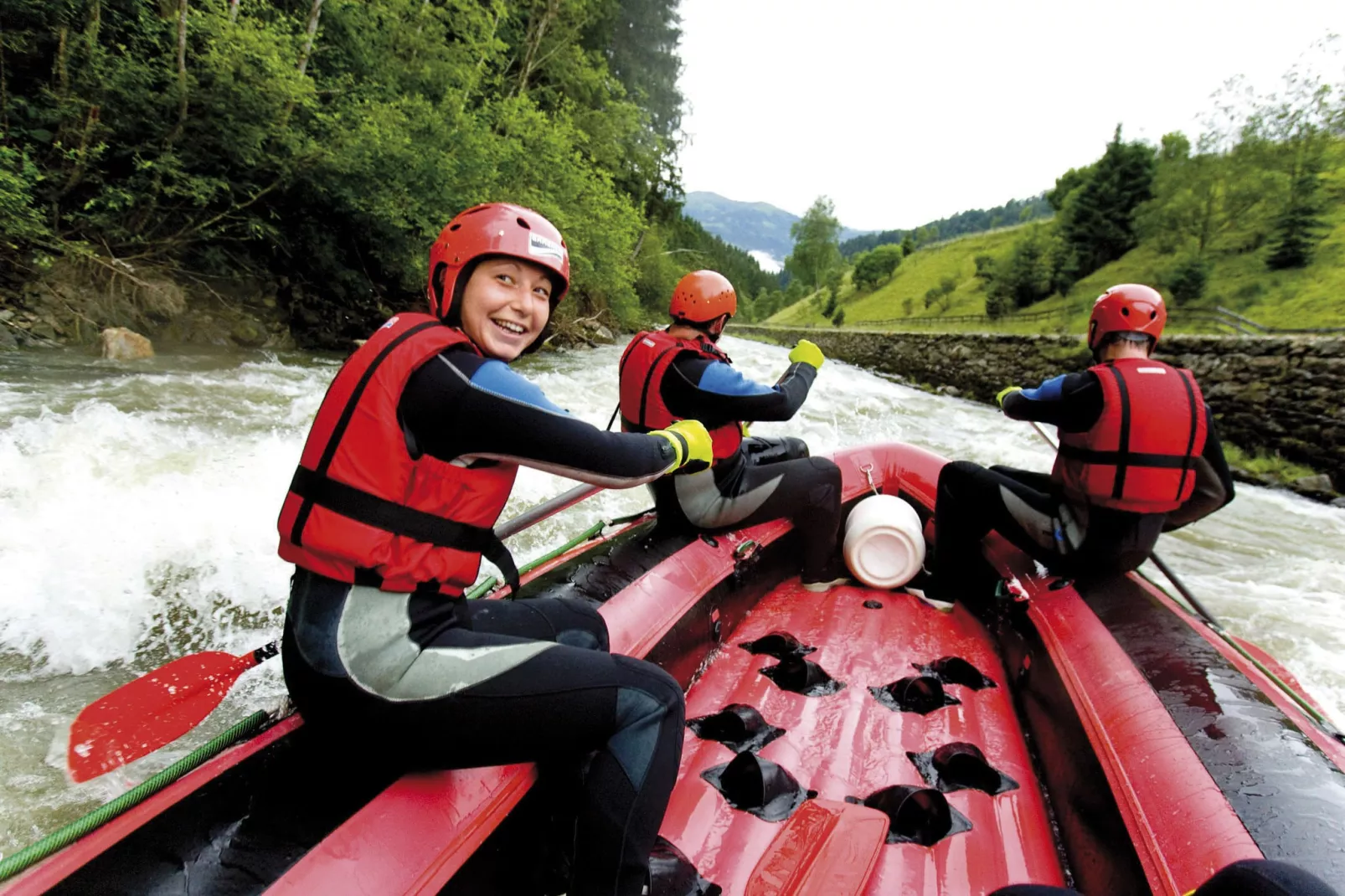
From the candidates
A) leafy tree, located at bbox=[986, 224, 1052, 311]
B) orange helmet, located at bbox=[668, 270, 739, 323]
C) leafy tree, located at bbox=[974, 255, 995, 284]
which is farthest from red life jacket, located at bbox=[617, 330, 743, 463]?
leafy tree, located at bbox=[974, 255, 995, 284]

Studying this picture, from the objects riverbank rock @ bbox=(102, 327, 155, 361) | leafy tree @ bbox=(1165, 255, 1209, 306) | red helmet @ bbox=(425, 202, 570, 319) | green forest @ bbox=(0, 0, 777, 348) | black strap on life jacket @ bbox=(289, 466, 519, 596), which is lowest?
riverbank rock @ bbox=(102, 327, 155, 361)

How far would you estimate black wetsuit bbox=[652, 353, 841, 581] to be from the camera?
298cm

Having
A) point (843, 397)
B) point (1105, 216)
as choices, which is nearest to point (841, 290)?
point (1105, 216)

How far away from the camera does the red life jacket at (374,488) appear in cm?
134

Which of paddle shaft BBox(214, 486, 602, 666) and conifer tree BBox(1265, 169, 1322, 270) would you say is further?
conifer tree BBox(1265, 169, 1322, 270)

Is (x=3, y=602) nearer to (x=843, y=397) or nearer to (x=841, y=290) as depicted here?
(x=843, y=397)

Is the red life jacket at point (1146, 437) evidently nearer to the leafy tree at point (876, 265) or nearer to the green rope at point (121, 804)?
the green rope at point (121, 804)

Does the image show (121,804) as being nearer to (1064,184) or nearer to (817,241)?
(1064,184)

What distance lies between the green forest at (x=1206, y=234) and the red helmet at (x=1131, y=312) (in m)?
18.2

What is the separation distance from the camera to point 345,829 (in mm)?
1204

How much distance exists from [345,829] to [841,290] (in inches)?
2973

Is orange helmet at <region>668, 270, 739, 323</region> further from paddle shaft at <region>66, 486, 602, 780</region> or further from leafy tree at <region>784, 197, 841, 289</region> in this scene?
leafy tree at <region>784, 197, 841, 289</region>

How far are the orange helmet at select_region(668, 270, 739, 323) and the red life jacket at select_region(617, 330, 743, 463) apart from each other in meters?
0.14

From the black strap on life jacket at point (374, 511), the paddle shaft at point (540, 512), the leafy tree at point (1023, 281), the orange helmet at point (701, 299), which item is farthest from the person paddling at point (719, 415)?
the leafy tree at point (1023, 281)
